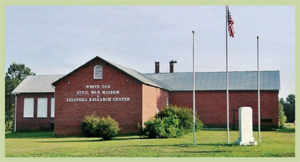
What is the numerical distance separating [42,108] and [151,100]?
13579 millimetres

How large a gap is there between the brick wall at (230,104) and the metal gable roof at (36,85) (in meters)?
14.5

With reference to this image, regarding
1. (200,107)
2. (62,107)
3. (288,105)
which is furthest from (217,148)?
(288,105)

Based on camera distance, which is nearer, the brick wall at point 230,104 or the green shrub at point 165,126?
the green shrub at point 165,126

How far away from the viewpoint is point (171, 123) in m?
30.2

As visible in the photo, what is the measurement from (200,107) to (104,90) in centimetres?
1408

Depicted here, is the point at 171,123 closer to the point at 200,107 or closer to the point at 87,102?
the point at 87,102

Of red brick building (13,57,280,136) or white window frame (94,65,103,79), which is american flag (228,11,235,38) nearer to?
red brick building (13,57,280,136)

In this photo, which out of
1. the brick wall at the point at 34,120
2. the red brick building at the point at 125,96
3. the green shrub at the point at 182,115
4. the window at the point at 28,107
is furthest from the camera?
the window at the point at 28,107

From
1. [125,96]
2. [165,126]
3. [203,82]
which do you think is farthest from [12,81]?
[165,126]

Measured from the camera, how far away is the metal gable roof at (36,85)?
43562mm

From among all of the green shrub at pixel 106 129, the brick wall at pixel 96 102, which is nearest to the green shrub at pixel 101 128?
the green shrub at pixel 106 129

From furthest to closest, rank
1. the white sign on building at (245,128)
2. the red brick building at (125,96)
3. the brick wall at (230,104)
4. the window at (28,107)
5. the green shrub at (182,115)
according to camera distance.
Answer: the window at (28,107) < the brick wall at (230,104) < the red brick building at (125,96) < the green shrub at (182,115) < the white sign on building at (245,128)

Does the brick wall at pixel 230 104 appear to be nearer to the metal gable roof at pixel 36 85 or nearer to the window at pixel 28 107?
the metal gable roof at pixel 36 85

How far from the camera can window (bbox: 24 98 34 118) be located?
43.2 m
